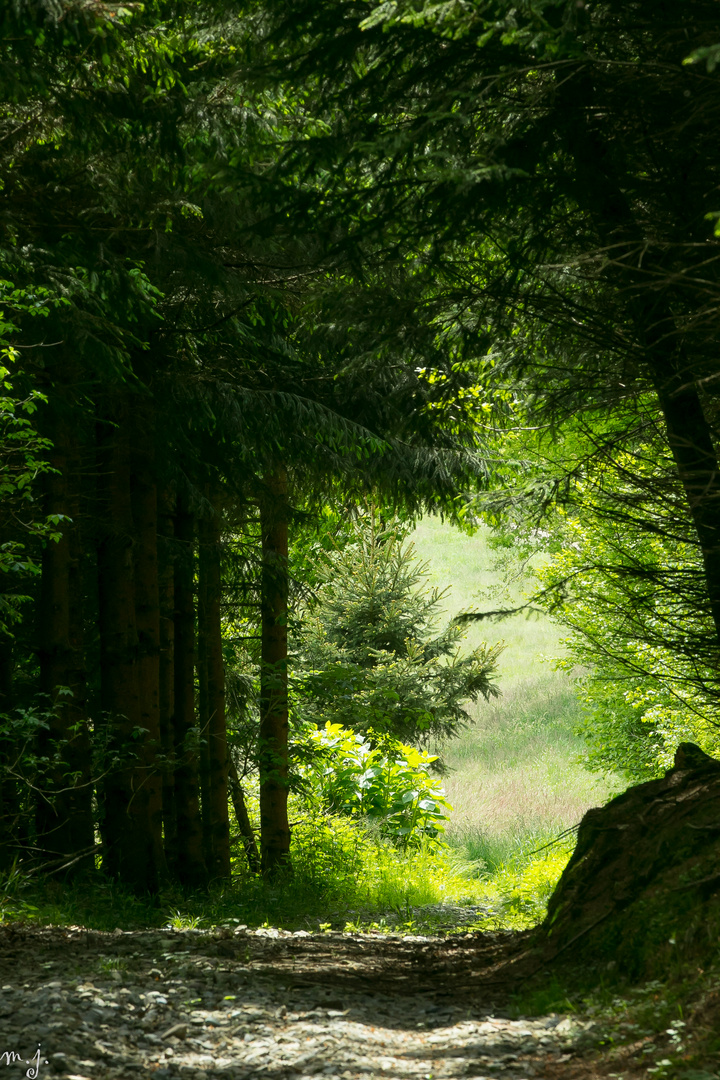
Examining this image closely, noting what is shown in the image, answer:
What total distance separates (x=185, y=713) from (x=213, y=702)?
38 centimetres

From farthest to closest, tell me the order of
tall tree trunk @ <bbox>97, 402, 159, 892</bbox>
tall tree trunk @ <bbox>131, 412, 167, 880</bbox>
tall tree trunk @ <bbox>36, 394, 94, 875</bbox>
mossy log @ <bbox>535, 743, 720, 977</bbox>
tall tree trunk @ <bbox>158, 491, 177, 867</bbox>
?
1. tall tree trunk @ <bbox>158, 491, 177, 867</bbox>
2. tall tree trunk @ <bbox>131, 412, 167, 880</bbox>
3. tall tree trunk @ <bbox>97, 402, 159, 892</bbox>
4. tall tree trunk @ <bbox>36, 394, 94, 875</bbox>
5. mossy log @ <bbox>535, 743, 720, 977</bbox>

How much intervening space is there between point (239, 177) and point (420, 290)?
1656 millimetres

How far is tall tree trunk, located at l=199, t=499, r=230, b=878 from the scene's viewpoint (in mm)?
10148

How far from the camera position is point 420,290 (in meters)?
6.04

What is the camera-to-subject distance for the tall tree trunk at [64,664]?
7770mm

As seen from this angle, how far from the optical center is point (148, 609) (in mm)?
9008

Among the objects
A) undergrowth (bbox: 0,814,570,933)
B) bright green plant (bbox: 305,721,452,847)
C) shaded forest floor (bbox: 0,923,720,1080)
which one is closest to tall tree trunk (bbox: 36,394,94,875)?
undergrowth (bbox: 0,814,570,933)

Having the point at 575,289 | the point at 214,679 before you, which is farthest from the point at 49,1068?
the point at 214,679

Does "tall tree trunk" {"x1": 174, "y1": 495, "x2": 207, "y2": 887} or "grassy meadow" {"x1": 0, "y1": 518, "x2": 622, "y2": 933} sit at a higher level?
"tall tree trunk" {"x1": 174, "y1": 495, "x2": 207, "y2": 887}

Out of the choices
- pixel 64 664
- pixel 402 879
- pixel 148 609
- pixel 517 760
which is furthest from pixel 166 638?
pixel 517 760

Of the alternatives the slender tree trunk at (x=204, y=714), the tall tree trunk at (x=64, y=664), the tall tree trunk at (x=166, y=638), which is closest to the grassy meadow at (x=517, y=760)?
the slender tree trunk at (x=204, y=714)

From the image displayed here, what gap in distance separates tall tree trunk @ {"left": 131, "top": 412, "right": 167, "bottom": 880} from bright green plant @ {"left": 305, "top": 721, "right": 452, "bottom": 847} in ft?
13.4

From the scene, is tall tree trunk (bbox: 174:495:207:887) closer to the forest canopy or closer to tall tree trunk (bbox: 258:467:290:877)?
the forest canopy

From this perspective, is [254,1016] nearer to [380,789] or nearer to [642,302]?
[642,302]
